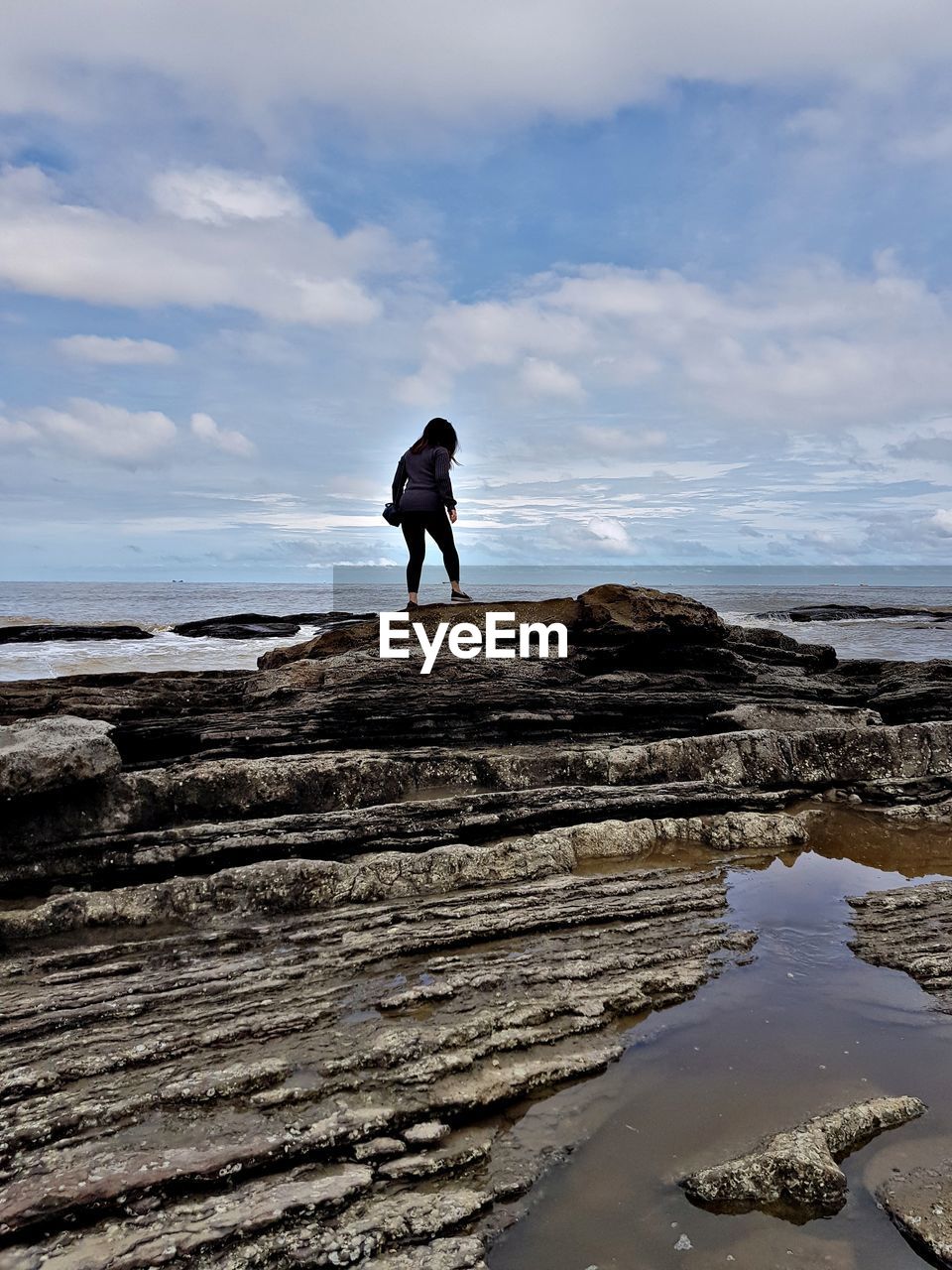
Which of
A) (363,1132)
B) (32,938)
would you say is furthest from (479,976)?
(32,938)

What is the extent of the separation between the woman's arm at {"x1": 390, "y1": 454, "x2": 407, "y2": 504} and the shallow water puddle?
8801 millimetres

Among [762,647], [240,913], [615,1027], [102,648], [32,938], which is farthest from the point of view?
[102,648]

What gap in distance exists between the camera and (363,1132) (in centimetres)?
391

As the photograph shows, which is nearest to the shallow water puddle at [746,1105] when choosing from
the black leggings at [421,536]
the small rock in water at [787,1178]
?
the small rock in water at [787,1178]

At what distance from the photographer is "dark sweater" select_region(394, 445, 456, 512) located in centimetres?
1278

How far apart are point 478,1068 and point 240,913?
9.54 ft

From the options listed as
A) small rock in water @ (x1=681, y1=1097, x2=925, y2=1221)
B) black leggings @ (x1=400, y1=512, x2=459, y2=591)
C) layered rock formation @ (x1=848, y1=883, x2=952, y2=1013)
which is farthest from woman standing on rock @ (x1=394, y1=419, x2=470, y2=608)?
small rock in water @ (x1=681, y1=1097, x2=925, y2=1221)

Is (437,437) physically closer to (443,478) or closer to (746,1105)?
(443,478)

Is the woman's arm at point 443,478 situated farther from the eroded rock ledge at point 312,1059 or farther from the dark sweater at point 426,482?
the eroded rock ledge at point 312,1059

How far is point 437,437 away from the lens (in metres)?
13.0

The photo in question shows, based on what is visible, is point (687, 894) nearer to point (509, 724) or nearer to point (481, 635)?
point (509, 724)

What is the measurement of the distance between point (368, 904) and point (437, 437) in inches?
336

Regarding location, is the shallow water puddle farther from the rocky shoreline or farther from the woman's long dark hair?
the woman's long dark hair

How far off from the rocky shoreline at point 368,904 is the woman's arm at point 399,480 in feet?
7.81
